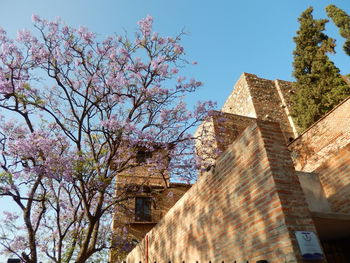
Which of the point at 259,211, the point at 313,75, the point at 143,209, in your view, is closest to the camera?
the point at 259,211

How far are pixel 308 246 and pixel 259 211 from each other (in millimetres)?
705

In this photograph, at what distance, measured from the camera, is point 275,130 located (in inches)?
154

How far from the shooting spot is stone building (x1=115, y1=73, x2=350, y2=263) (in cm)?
318

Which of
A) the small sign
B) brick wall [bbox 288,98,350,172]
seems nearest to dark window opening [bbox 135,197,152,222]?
brick wall [bbox 288,98,350,172]

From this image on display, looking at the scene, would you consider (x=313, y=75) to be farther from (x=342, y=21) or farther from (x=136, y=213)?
(x=136, y=213)

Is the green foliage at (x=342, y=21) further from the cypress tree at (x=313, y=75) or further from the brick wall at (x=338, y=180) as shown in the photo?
the brick wall at (x=338, y=180)

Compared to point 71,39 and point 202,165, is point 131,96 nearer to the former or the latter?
point 71,39

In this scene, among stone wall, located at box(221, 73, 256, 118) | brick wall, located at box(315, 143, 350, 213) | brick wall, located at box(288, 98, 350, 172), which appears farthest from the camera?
stone wall, located at box(221, 73, 256, 118)

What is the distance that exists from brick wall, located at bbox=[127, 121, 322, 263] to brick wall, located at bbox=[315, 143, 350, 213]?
3053mm

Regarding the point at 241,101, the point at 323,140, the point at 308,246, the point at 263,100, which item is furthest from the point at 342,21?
the point at 308,246

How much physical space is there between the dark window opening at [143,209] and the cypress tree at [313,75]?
992 cm

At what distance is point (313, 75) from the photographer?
15.0 meters

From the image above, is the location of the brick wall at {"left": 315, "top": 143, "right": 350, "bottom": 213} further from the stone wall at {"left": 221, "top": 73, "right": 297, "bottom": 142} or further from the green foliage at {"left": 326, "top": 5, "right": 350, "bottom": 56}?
the green foliage at {"left": 326, "top": 5, "right": 350, "bottom": 56}

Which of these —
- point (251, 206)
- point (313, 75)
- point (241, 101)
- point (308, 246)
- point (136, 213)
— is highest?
point (241, 101)
